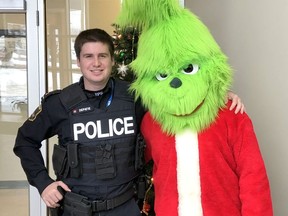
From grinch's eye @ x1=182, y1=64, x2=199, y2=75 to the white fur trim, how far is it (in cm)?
22

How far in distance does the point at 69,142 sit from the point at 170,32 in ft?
2.06

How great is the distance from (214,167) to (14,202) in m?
2.47

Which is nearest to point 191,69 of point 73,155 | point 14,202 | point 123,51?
point 73,155

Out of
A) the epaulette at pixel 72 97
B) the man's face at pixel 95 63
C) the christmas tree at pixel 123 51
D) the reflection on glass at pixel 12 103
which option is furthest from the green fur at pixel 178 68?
the reflection on glass at pixel 12 103

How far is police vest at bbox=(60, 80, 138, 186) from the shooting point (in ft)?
4.98

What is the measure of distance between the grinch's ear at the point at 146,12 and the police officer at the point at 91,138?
17 cm

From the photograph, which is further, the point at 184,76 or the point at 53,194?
the point at 53,194

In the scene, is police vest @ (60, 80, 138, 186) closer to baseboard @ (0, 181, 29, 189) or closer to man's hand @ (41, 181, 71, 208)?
man's hand @ (41, 181, 71, 208)

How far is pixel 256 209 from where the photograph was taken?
4.19 feet

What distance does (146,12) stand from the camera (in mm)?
1400

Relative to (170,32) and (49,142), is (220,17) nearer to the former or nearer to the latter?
(170,32)

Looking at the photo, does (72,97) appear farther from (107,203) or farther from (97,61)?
(107,203)

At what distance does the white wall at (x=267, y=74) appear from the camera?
1568 millimetres

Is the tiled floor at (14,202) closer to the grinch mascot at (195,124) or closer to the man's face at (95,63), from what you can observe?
the man's face at (95,63)
